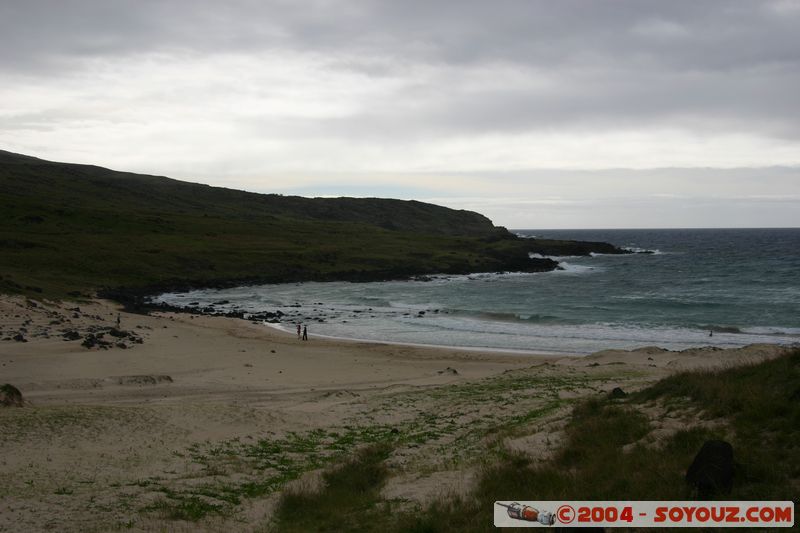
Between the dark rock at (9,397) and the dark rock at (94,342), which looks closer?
the dark rock at (9,397)

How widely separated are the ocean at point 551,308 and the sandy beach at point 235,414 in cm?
669

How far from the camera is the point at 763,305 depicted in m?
50.0

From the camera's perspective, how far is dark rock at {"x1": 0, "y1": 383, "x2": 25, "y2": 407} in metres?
16.0

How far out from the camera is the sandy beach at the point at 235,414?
434 inches

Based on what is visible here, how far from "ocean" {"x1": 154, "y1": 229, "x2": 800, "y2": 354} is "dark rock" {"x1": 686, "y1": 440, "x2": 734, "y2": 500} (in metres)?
26.2

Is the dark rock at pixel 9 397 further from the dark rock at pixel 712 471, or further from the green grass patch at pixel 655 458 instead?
the dark rock at pixel 712 471

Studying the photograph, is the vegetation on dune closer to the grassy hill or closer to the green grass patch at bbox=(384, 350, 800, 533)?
the green grass patch at bbox=(384, 350, 800, 533)

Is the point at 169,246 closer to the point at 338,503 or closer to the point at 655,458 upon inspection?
the point at 338,503

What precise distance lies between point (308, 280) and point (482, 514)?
6933 centimetres

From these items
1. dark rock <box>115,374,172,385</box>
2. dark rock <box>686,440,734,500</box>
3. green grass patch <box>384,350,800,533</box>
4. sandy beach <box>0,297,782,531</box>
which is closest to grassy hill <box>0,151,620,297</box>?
sandy beach <box>0,297,782,531</box>

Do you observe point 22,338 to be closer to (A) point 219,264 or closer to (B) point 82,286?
(B) point 82,286

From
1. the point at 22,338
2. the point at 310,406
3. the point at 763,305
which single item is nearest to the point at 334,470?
the point at 310,406

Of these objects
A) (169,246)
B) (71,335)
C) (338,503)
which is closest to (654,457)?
(338,503)

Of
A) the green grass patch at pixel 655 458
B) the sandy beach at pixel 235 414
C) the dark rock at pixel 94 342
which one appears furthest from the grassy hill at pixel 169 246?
the green grass patch at pixel 655 458
